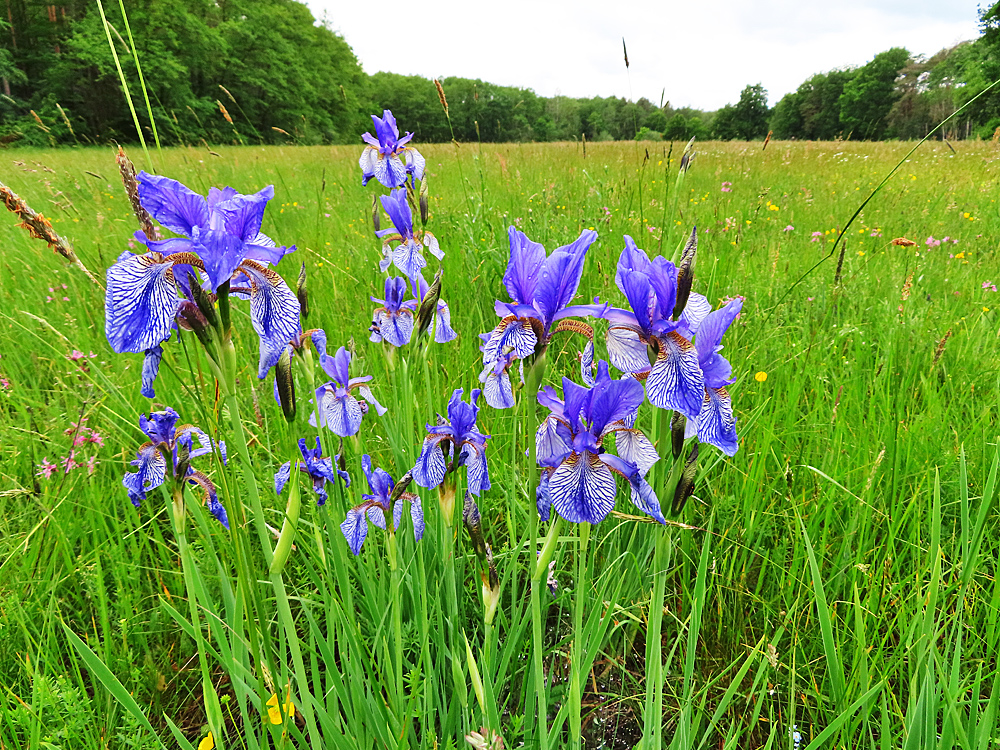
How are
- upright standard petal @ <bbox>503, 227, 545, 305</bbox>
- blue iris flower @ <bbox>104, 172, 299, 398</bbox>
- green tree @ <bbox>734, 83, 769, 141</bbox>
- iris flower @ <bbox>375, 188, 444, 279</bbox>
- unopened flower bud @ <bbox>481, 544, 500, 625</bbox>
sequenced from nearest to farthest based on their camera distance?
1. blue iris flower @ <bbox>104, 172, 299, 398</bbox>
2. upright standard petal @ <bbox>503, 227, 545, 305</bbox>
3. unopened flower bud @ <bbox>481, 544, 500, 625</bbox>
4. iris flower @ <bbox>375, 188, 444, 279</bbox>
5. green tree @ <bbox>734, 83, 769, 141</bbox>

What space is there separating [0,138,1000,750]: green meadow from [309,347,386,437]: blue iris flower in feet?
0.48

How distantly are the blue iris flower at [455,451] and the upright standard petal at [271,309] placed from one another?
0.37 meters

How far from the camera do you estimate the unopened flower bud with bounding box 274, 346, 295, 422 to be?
37.8 inches

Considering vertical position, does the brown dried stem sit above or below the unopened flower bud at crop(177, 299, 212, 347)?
above

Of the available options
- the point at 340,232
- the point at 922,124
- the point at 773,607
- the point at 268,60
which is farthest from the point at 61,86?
the point at 922,124

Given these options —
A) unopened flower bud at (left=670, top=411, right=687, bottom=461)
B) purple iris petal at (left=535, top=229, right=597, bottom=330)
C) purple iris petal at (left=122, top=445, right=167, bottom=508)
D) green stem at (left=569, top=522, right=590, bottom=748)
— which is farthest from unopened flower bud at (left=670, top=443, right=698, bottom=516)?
purple iris petal at (left=122, top=445, right=167, bottom=508)

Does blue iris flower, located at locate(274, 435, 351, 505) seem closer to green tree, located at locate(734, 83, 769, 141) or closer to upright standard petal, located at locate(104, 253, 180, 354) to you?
upright standard petal, located at locate(104, 253, 180, 354)

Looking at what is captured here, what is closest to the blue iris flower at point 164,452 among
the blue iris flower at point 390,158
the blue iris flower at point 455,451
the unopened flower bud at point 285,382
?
the unopened flower bud at point 285,382

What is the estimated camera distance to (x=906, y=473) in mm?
1732

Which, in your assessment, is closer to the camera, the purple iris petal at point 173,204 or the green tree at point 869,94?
the purple iris petal at point 173,204

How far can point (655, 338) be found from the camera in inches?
31.0

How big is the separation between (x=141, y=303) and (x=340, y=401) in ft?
2.33

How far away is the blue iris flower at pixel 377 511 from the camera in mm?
1258

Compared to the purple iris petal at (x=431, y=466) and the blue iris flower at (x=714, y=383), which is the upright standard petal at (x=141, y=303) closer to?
the purple iris petal at (x=431, y=466)
